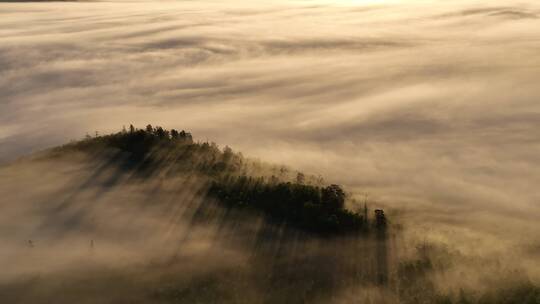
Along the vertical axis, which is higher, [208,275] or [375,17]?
[375,17]

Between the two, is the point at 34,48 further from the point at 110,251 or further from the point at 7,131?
the point at 110,251

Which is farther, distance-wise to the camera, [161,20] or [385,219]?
[161,20]

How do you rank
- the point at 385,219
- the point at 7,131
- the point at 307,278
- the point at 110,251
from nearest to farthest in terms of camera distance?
the point at 307,278 < the point at 110,251 < the point at 385,219 < the point at 7,131

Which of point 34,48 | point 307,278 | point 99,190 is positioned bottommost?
point 307,278

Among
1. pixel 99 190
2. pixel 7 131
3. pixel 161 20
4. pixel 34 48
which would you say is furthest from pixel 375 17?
pixel 99 190

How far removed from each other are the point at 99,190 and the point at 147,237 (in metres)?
4.71

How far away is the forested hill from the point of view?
60.5 ft

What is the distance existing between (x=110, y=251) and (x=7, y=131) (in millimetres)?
26233

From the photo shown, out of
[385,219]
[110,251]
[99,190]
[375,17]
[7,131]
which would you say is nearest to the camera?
[110,251]

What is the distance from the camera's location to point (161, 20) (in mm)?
130250

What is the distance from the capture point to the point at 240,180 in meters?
21.4

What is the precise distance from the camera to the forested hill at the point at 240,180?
18.4 meters

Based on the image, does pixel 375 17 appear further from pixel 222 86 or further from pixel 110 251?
pixel 110 251

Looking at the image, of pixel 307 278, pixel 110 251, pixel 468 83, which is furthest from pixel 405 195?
pixel 468 83
